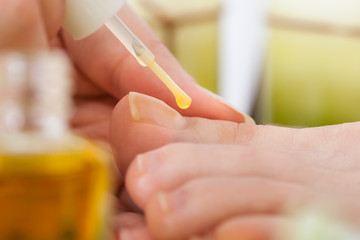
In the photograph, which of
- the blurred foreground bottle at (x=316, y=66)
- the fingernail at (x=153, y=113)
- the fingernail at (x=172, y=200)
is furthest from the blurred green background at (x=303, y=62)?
the fingernail at (x=172, y=200)

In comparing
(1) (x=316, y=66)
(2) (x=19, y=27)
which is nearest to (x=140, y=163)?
(2) (x=19, y=27)

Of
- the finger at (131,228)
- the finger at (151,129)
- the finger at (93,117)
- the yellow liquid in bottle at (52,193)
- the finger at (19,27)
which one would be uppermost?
the finger at (19,27)

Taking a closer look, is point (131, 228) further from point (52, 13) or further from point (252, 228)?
point (52, 13)

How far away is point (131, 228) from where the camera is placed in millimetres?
285

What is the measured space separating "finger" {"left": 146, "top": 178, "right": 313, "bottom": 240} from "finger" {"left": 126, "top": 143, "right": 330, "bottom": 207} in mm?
15

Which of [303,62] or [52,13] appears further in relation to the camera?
[303,62]

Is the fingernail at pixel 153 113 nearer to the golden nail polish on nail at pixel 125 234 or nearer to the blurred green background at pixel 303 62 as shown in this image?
the golden nail polish on nail at pixel 125 234

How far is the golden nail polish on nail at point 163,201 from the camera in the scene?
0.26 m

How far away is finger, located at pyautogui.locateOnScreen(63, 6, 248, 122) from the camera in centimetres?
43

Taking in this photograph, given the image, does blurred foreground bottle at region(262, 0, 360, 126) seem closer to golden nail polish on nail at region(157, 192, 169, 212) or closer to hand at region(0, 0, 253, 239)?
hand at region(0, 0, 253, 239)

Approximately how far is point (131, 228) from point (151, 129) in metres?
0.08

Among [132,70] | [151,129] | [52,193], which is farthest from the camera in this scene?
[132,70]

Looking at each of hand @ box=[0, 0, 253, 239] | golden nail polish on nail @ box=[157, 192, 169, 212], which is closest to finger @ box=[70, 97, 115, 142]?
hand @ box=[0, 0, 253, 239]

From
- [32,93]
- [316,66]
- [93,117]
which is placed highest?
[32,93]
